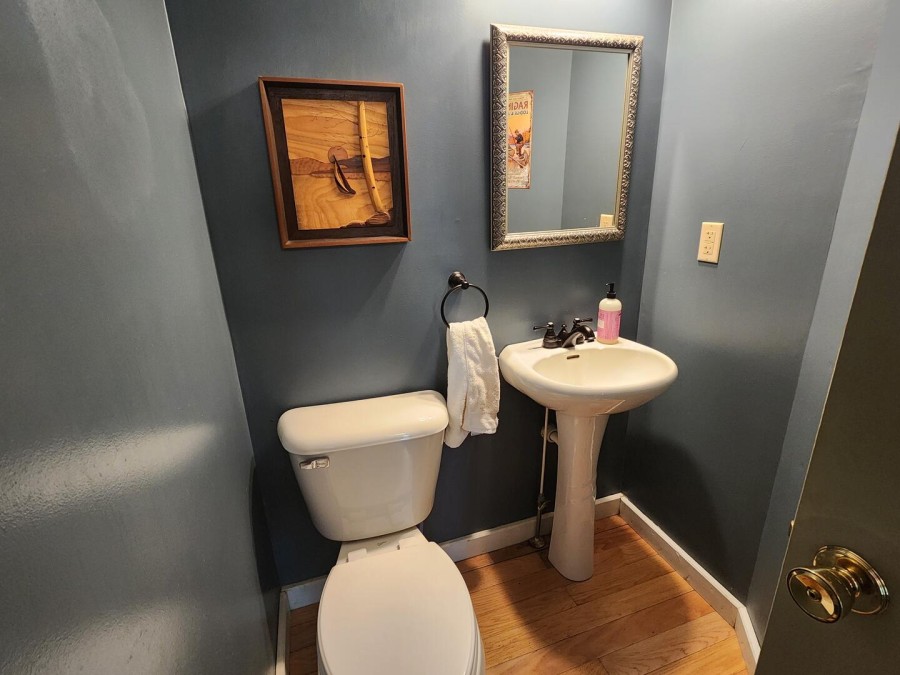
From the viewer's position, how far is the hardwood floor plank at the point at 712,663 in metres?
1.31

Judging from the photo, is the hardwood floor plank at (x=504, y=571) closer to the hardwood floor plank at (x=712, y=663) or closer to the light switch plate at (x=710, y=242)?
the hardwood floor plank at (x=712, y=663)

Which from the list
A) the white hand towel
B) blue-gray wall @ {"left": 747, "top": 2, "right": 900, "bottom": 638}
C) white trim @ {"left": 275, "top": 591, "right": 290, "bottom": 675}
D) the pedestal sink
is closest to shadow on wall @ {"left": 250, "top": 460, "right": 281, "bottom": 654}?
white trim @ {"left": 275, "top": 591, "right": 290, "bottom": 675}

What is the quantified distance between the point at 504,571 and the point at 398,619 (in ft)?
2.66

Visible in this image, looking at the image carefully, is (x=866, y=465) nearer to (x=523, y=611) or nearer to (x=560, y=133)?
(x=560, y=133)

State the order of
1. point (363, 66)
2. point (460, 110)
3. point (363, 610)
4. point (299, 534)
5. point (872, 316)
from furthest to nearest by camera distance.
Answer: point (299, 534)
point (460, 110)
point (363, 66)
point (363, 610)
point (872, 316)

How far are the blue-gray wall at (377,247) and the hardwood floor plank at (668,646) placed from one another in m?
0.69

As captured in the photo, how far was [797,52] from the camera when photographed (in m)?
1.05

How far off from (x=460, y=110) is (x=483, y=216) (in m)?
0.30

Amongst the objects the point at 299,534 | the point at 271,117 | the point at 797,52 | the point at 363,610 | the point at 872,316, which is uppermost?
the point at 797,52

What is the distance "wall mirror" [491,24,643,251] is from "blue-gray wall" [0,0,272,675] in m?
0.83

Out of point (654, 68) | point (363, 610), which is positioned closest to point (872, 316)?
point (363, 610)

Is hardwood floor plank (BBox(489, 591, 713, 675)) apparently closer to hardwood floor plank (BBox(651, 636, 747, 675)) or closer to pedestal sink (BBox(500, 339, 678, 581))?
hardwood floor plank (BBox(651, 636, 747, 675))

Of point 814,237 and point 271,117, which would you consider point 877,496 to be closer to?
point 814,237

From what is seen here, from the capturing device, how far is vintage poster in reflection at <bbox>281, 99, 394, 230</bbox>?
3.65 feet
